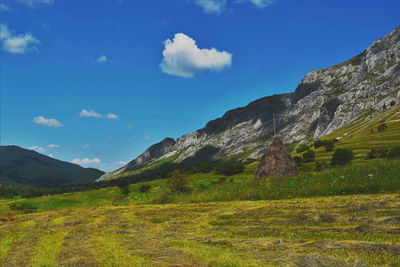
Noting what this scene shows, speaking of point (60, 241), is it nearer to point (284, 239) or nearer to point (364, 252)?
point (284, 239)

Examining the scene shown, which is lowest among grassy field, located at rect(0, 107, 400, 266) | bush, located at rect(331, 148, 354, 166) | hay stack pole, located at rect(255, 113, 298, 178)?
bush, located at rect(331, 148, 354, 166)

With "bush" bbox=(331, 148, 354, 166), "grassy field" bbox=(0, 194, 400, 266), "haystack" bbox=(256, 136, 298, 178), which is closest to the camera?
"grassy field" bbox=(0, 194, 400, 266)

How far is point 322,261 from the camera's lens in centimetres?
545

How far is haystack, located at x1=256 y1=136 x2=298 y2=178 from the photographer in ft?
99.9

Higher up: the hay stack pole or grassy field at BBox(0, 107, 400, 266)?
the hay stack pole

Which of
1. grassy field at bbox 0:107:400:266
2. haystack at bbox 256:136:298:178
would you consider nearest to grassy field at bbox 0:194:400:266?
grassy field at bbox 0:107:400:266

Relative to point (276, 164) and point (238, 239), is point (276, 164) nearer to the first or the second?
point (276, 164)

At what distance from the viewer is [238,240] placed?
796 centimetres

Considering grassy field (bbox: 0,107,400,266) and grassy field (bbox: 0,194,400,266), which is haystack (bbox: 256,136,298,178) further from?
grassy field (bbox: 0,194,400,266)

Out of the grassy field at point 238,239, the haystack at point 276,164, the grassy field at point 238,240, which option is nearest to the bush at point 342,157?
the haystack at point 276,164

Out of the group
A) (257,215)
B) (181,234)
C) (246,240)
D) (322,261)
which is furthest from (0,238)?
(322,261)

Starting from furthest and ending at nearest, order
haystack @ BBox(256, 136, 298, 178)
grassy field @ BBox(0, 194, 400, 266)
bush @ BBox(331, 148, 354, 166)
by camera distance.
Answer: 1. bush @ BBox(331, 148, 354, 166)
2. haystack @ BBox(256, 136, 298, 178)
3. grassy field @ BBox(0, 194, 400, 266)

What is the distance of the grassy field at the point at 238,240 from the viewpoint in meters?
5.97

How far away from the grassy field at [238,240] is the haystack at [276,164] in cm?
1857
